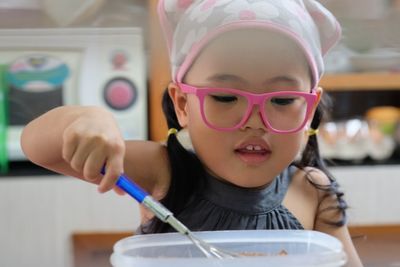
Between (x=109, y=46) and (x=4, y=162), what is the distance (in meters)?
0.39

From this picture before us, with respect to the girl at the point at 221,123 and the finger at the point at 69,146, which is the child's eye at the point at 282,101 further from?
the finger at the point at 69,146

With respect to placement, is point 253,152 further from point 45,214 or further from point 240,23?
point 45,214

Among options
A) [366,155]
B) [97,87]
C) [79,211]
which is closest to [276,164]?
[97,87]

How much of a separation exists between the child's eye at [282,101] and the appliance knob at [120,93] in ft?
1.40

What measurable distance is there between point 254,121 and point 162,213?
0.23 ft

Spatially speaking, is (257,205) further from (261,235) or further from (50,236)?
(50,236)

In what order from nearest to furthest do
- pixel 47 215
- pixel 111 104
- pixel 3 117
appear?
pixel 111 104
pixel 3 117
pixel 47 215

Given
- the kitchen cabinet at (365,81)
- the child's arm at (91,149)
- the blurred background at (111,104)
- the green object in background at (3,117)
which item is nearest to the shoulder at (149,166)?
the child's arm at (91,149)

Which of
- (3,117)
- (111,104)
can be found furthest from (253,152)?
(3,117)

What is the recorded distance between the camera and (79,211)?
1113 millimetres

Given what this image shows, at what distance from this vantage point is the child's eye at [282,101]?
1.16 ft

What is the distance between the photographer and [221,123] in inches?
14.1

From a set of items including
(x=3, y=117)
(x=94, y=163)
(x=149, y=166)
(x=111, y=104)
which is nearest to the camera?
(x=94, y=163)

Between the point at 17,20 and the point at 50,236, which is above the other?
the point at 17,20
